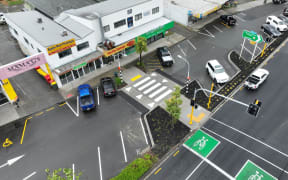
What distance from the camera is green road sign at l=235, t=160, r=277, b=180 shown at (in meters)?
22.1

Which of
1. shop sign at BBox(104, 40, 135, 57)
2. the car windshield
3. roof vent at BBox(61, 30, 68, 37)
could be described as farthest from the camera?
shop sign at BBox(104, 40, 135, 57)

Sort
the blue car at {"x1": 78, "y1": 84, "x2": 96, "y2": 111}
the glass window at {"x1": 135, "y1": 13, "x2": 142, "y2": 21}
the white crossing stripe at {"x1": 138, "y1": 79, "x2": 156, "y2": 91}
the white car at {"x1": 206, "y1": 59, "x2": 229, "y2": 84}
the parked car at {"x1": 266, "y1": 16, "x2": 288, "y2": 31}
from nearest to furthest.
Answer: the blue car at {"x1": 78, "y1": 84, "x2": 96, "y2": 111}
the white car at {"x1": 206, "y1": 59, "x2": 229, "y2": 84}
the white crossing stripe at {"x1": 138, "y1": 79, "x2": 156, "y2": 91}
the glass window at {"x1": 135, "y1": 13, "x2": 142, "y2": 21}
the parked car at {"x1": 266, "y1": 16, "x2": 288, "y2": 31}

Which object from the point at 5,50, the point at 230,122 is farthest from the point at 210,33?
the point at 5,50

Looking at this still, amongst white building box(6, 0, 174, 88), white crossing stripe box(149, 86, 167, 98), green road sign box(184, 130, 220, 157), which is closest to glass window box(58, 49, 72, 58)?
white building box(6, 0, 174, 88)

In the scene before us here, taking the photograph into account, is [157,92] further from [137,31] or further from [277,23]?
[277,23]

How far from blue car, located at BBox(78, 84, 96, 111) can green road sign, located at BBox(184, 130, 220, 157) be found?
1443 centimetres

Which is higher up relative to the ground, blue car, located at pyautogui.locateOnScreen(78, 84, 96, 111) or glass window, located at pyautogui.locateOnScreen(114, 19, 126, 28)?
glass window, located at pyautogui.locateOnScreen(114, 19, 126, 28)

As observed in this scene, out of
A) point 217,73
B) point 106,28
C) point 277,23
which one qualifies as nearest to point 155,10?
point 106,28

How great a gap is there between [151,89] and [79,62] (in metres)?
12.9

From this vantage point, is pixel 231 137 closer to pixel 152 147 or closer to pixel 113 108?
pixel 152 147

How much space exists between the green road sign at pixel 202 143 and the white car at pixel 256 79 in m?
12.1

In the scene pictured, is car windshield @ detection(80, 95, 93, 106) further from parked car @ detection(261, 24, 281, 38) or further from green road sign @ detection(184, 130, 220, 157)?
parked car @ detection(261, 24, 281, 38)

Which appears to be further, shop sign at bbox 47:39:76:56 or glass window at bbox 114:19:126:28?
glass window at bbox 114:19:126:28

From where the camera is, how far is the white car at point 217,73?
33625 mm
